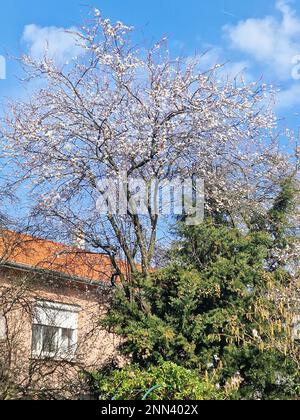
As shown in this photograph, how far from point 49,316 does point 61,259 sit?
4.52 ft

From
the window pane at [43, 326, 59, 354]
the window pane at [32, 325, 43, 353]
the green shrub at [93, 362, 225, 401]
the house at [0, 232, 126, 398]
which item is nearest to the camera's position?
the green shrub at [93, 362, 225, 401]

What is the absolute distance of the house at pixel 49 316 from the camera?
10273 mm

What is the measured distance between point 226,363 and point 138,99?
15.9 feet

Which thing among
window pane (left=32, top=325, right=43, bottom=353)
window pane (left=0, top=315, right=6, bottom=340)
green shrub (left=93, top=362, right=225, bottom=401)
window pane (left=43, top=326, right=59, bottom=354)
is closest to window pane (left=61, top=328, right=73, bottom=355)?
window pane (left=43, top=326, right=59, bottom=354)

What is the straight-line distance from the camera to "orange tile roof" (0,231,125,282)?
12508 mm

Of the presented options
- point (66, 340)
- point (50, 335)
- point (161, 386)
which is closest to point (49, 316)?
point (50, 335)

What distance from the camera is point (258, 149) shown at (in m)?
13.3

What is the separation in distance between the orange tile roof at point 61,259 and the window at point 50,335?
2.62 feet

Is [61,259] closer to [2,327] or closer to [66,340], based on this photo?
[66,340]

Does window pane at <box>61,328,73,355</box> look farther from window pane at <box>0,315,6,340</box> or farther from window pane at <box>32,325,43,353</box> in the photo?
window pane at <box>0,315,6,340</box>

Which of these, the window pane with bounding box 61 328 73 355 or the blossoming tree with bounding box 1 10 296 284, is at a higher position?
the blossoming tree with bounding box 1 10 296 284

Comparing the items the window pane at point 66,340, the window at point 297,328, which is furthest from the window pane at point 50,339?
the window at point 297,328

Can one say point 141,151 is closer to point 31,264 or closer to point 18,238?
point 18,238

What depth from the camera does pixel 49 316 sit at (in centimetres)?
1230
